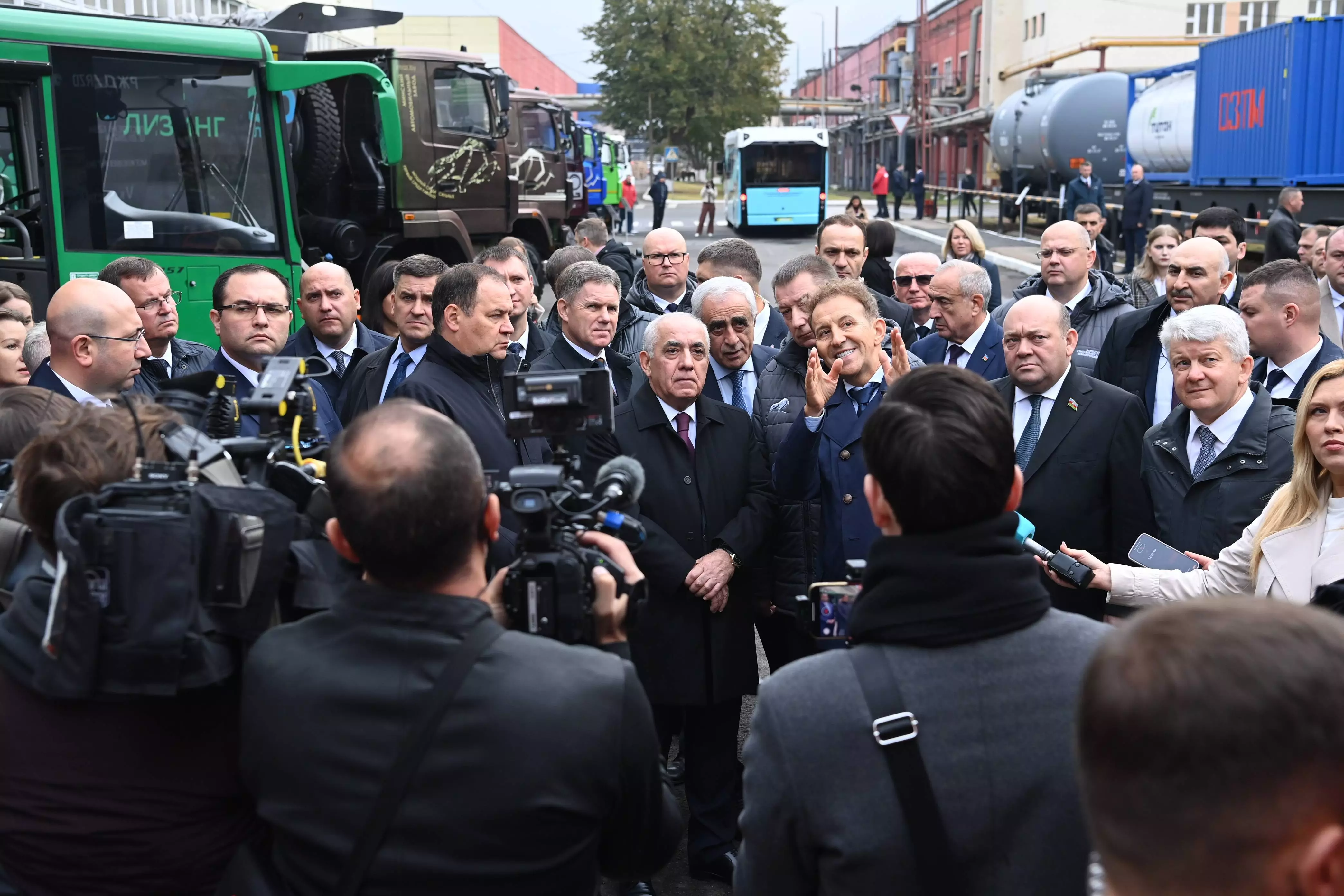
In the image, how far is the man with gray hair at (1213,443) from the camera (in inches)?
159

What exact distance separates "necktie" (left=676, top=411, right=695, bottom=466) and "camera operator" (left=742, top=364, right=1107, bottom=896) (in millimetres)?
2342

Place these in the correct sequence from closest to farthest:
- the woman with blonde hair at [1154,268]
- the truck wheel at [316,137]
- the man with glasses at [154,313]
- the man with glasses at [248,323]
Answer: the man with glasses at [248,323] → the man with glasses at [154,313] → the woman with blonde hair at [1154,268] → the truck wheel at [316,137]

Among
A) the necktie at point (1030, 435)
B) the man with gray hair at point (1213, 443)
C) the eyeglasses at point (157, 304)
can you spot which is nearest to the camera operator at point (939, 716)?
the man with gray hair at point (1213, 443)

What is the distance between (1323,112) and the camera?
61.6 feet

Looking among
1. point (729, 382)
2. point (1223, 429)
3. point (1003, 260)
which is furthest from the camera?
point (1003, 260)

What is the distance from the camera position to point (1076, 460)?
4.35 m

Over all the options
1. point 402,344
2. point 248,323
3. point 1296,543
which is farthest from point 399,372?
point 1296,543

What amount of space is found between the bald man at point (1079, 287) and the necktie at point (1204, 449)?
239 cm

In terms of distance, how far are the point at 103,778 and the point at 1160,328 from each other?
5.11 metres

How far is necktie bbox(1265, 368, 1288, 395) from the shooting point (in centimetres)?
521

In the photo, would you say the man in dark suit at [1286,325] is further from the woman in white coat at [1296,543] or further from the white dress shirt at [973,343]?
the woman in white coat at [1296,543]

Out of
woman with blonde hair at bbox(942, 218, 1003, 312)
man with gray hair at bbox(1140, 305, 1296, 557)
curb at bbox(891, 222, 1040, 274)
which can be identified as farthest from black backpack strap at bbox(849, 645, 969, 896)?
curb at bbox(891, 222, 1040, 274)

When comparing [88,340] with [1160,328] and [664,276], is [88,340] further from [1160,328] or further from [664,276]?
[1160,328]

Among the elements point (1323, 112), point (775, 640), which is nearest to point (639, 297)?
point (775, 640)
